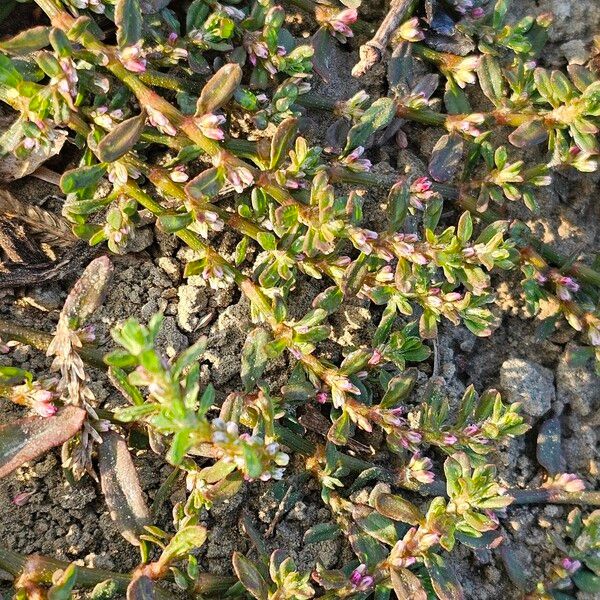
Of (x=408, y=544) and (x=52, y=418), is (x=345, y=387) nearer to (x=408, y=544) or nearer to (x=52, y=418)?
(x=408, y=544)

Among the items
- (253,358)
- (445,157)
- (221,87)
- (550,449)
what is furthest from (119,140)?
(550,449)

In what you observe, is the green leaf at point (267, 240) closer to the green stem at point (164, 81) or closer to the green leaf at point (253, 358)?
the green leaf at point (253, 358)

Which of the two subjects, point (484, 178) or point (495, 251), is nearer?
point (495, 251)

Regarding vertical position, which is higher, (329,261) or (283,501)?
(329,261)

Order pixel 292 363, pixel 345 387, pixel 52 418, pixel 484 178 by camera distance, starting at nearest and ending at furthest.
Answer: pixel 52 418
pixel 345 387
pixel 292 363
pixel 484 178

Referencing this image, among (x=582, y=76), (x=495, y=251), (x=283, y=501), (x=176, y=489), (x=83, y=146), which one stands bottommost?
(x=283, y=501)

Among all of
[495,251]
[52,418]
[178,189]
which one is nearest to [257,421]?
[52,418]

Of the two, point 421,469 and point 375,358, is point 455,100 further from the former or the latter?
point 421,469

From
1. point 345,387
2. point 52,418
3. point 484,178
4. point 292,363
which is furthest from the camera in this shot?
point 484,178
